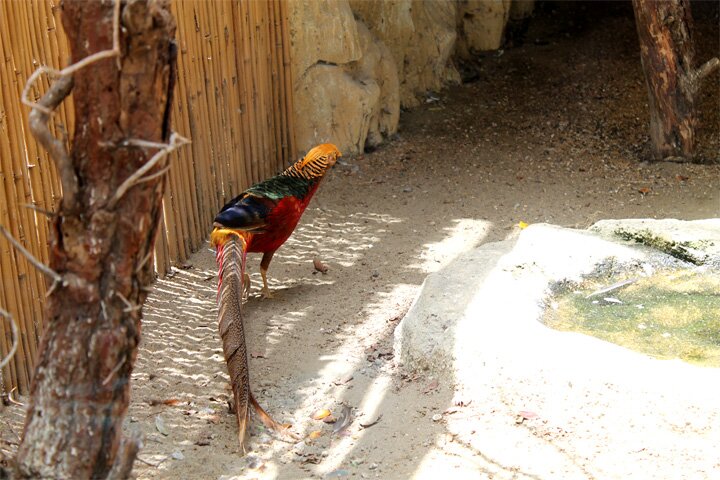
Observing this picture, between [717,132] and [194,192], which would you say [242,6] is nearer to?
[194,192]

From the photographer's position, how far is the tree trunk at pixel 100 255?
2.11 meters

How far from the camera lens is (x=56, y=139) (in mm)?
2117

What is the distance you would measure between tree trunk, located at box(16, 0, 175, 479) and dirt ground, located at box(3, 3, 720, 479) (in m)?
0.35

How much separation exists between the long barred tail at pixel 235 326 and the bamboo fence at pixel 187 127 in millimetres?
818

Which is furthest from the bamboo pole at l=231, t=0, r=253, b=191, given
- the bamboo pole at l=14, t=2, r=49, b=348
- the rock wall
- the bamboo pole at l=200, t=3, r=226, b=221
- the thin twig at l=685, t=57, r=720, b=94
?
the thin twig at l=685, t=57, r=720, b=94

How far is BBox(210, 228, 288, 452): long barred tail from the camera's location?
3807 mm

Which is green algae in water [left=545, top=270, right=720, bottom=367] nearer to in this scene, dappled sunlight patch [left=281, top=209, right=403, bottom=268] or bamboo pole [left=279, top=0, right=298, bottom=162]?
dappled sunlight patch [left=281, top=209, right=403, bottom=268]

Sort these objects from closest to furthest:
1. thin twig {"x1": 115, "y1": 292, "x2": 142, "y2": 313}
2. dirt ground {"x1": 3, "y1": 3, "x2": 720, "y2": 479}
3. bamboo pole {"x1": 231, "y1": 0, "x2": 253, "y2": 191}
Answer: thin twig {"x1": 115, "y1": 292, "x2": 142, "y2": 313}, dirt ground {"x1": 3, "y1": 3, "x2": 720, "y2": 479}, bamboo pole {"x1": 231, "y1": 0, "x2": 253, "y2": 191}

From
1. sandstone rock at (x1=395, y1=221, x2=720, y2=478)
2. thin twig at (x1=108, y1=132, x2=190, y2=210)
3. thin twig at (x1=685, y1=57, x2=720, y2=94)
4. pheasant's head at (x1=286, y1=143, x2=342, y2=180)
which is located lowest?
sandstone rock at (x1=395, y1=221, x2=720, y2=478)

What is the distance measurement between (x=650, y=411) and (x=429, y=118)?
5.38m

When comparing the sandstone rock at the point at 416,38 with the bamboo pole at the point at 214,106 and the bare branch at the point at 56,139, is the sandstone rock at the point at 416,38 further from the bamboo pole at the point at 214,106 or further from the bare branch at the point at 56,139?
the bare branch at the point at 56,139

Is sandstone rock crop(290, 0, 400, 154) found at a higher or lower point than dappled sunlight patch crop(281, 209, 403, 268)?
higher

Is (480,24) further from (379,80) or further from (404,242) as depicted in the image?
(404,242)

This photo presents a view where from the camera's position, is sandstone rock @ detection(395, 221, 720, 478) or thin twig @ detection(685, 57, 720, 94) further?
thin twig @ detection(685, 57, 720, 94)
